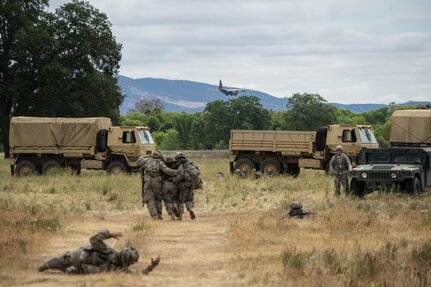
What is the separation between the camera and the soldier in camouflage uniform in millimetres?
20438

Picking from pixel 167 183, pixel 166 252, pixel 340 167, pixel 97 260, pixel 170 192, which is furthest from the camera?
pixel 340 167

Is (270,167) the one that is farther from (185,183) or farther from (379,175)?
(185,183)

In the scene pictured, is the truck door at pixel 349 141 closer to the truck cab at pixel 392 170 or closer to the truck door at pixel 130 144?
the truck door at pixel 130 144

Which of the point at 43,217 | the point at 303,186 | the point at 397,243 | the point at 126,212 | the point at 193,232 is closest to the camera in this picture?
the point at 397,243

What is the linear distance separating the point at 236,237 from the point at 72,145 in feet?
72.0

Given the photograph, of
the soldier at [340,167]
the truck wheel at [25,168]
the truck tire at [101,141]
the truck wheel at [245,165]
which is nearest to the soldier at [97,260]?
the soldier at [340,167]

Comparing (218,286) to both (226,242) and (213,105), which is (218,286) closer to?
(226,242)

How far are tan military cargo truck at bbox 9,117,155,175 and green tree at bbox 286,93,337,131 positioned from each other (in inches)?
2717

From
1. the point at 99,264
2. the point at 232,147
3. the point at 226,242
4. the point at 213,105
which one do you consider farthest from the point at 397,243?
the point at 213,105

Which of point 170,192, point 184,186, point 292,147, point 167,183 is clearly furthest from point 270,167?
point 167,183

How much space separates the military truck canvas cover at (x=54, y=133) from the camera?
124 feet

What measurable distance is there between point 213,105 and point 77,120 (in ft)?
210

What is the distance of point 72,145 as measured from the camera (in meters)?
37.7

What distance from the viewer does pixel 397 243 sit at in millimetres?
15500
